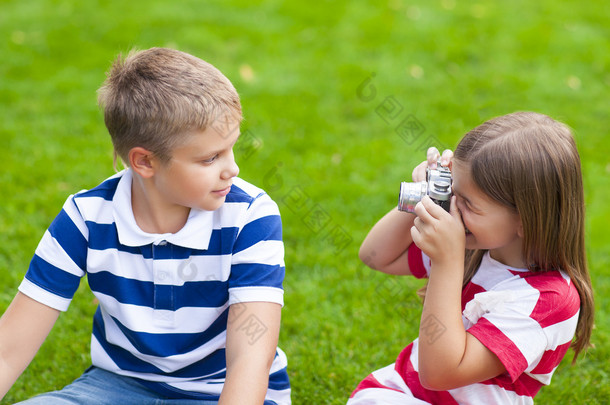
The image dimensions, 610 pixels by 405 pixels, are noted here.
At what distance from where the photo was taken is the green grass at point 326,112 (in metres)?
3.24

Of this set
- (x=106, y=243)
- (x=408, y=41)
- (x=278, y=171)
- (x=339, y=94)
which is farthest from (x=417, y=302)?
(x=408, y=41)

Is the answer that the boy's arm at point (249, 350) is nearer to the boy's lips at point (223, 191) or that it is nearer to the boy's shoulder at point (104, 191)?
the boy's lips at point (223, 191)

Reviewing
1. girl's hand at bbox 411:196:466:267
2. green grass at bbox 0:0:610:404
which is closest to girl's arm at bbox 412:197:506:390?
girl's hand at bbox 411:196:466:267

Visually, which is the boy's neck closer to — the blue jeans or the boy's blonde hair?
the boy's blonde hair

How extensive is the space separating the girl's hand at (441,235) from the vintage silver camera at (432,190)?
3 cm

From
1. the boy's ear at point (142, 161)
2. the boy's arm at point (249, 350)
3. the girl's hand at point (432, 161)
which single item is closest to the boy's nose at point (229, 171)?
the boy's ear at point (142, 161)

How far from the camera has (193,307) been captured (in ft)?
7.11

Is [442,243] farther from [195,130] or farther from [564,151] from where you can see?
[195,130]

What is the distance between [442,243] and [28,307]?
1343 millimetres

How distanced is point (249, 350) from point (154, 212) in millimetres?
561

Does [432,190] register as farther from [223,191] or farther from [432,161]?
[223,191]

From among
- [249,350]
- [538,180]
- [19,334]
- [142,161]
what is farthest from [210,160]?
[538,180]

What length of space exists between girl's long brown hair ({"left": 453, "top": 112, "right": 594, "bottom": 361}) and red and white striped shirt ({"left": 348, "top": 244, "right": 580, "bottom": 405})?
0.26ft

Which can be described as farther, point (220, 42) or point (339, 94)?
point (220, 42)
